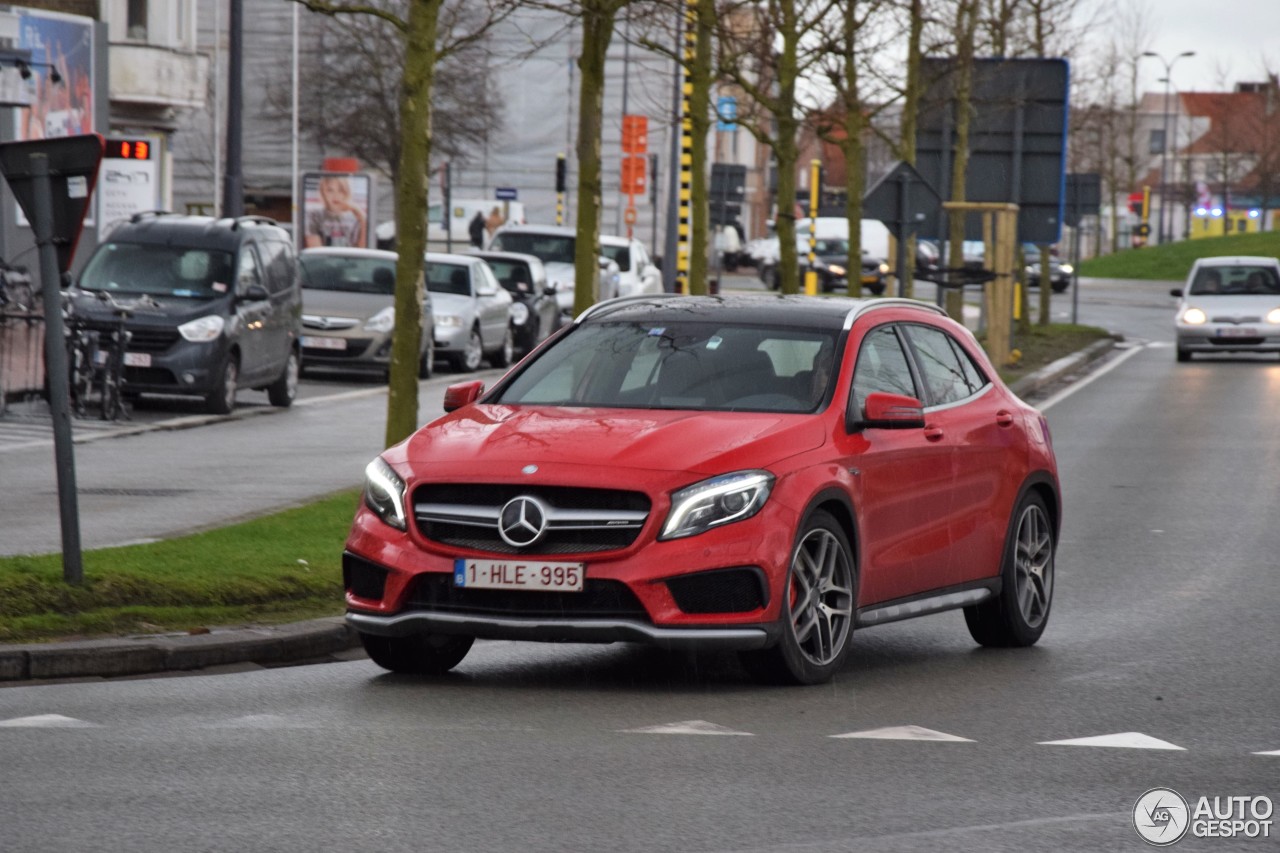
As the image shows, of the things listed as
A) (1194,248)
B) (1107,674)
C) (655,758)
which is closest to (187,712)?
(655,758)

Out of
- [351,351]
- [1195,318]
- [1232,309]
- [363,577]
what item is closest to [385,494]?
[363,577]

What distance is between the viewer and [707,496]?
839 cm

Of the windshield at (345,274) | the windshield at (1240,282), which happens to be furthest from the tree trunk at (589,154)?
the windshield at (1240,282)

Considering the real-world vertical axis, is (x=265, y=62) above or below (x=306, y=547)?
above

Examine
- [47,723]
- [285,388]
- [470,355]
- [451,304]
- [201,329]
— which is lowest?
[470,355]

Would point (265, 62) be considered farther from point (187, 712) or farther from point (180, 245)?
point (187, 712)

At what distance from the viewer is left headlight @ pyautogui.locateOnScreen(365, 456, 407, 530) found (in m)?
8.70

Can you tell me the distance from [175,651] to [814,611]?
2570 mm

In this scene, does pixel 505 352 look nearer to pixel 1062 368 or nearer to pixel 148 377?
pixel 1062 368

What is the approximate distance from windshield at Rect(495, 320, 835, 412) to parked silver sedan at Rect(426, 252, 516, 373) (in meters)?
23.2

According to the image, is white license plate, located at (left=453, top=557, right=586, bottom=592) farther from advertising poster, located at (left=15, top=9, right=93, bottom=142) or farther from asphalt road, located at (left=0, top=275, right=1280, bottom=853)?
advertising poster, located at (left=15, top=9, right=93, bottom=142)

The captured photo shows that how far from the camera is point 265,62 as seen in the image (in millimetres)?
83250

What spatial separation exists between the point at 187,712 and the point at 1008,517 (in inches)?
153

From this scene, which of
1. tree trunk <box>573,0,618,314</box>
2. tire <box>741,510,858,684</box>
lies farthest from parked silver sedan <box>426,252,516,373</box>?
tire <box>741,510,858,684</box>
